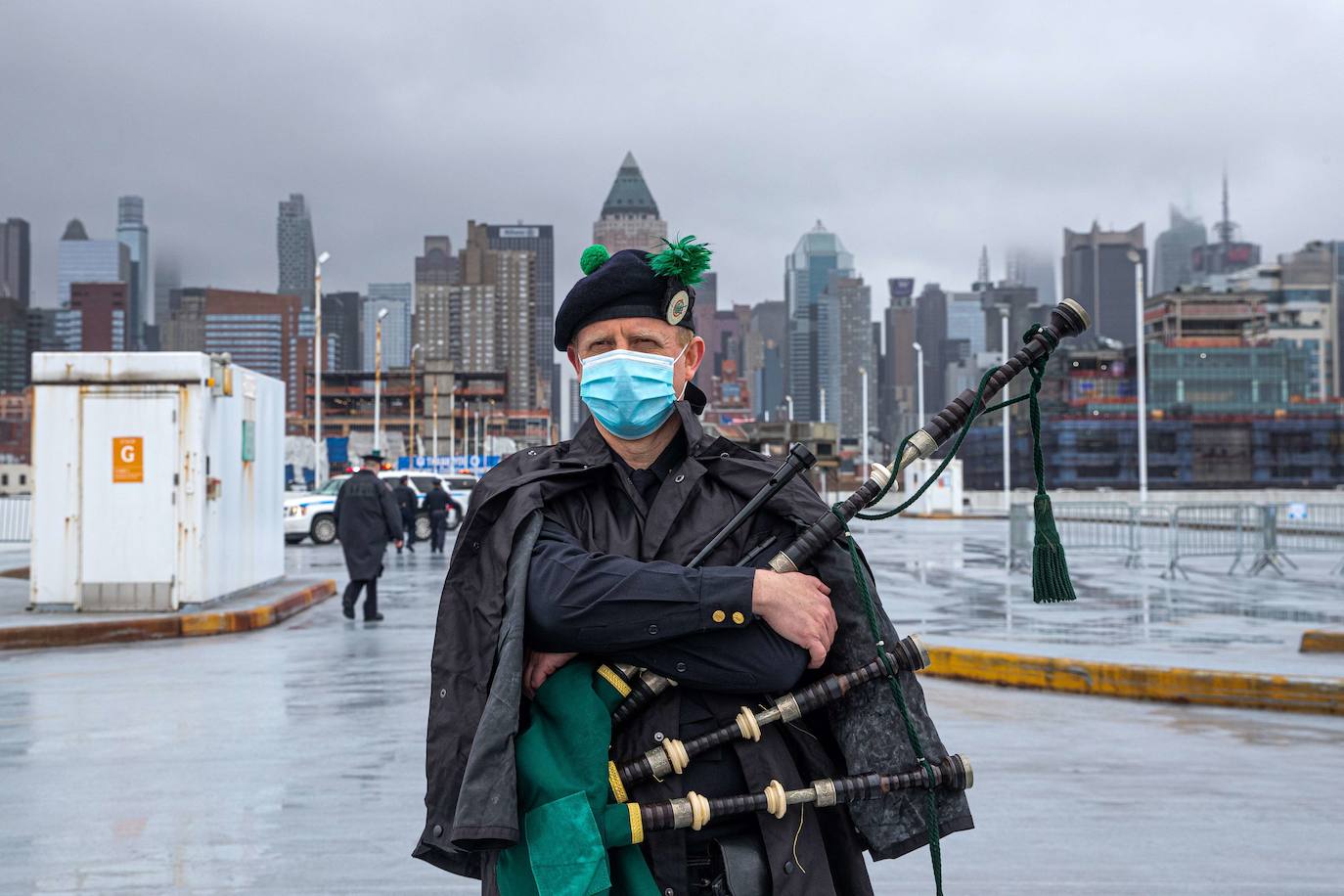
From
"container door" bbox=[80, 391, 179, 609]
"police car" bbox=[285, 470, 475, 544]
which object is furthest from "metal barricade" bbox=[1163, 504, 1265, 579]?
"police car" bbox=[285, 470, 475, 544]

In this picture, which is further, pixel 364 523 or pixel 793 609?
pixel 364 523

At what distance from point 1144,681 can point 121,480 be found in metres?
11.0

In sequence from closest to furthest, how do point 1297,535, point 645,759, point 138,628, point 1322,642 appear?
point 645,759
point 1322,642
point 138,628
point 1297,535

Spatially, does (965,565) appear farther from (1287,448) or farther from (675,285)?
(1287,448)

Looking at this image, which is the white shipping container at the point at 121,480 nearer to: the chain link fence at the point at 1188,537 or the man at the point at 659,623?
the chain link fence at the point at 1188,537

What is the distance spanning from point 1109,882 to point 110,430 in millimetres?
12752

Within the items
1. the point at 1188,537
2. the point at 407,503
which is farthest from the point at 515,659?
the point at 1188,537

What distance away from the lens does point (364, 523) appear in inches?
600

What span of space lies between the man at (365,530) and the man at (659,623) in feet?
41.3

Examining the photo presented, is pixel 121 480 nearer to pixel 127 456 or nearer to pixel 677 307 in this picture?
pixel 127 456

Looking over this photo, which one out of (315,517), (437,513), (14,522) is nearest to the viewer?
(437,513)

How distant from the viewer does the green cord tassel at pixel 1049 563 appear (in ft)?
10.3

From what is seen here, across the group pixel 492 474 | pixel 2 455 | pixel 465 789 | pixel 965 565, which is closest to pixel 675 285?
pixel 492 474

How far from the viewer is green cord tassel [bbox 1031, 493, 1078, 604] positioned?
3.14 m
